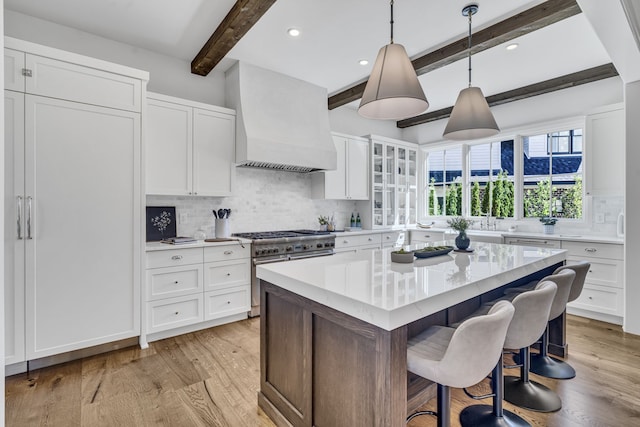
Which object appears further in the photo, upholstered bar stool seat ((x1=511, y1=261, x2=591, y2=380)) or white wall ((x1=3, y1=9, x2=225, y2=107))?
white wall ((x1=3, y1=9, x2=225, y2=107))

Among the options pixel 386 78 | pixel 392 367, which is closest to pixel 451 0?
pixel 386 78

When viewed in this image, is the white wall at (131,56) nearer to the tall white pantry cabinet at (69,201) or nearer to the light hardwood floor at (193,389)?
the tall white pantry cabinet at (69,201)

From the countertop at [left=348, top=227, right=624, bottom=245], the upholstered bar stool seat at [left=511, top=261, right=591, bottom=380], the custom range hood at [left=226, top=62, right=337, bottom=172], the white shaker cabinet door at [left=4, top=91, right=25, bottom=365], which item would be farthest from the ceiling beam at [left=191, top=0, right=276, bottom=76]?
the upholstered bar stool seat at [left=511, top=261, right=591, bottom=380]

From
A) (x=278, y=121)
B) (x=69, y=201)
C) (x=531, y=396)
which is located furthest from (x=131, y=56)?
(x=531, y=396)

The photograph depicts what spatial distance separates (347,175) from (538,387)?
11.2 ft

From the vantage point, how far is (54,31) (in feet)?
9.89

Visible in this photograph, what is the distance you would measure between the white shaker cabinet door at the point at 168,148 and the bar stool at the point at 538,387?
3.29 metres

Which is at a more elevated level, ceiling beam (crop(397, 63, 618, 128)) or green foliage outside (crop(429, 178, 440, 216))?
ceiling beam (crop(397, 63, 618, 128))

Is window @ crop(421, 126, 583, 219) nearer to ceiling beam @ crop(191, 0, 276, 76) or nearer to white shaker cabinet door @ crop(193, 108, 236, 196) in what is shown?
white shaker cabinet door @ crop(193, 108, 236, 196)

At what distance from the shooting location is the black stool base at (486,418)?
1864 mm

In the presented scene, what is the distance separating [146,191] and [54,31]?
5.45 feet

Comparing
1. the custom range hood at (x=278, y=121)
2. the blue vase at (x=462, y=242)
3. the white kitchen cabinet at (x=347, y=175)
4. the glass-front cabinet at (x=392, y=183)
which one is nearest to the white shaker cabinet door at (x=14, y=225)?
the custom range hood at (x=278, y=121)

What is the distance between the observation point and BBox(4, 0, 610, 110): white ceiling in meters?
2.74

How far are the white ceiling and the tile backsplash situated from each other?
1.38 meters
